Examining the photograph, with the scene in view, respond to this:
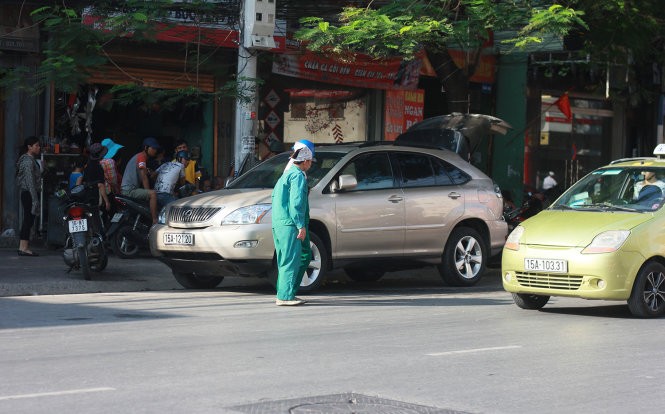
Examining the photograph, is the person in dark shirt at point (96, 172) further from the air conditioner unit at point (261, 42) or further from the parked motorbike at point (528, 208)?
the parked motorbike at point (528, 208)

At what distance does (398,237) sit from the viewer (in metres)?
14.0

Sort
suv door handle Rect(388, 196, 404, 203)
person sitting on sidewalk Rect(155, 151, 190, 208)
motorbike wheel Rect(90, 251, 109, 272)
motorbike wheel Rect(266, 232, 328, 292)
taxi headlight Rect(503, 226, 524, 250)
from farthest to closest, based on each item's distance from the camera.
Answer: person sitting on sidewalk Rect(155, 151, 190, 208) → motorbike wheel Rect(90, 251, 109, 272) → suv door handle Rect(388, 196, 404, 203) → motorbike wheel Rect(266, 232, 328, 292) → taxi headlight Rect(503, 226, 524, 250)

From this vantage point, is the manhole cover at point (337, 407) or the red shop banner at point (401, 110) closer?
the manhole cover at point (337, 407)

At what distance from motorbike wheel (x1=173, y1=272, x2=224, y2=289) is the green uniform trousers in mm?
2293

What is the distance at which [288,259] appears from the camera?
38.9 feet

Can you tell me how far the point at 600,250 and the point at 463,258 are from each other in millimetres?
3928

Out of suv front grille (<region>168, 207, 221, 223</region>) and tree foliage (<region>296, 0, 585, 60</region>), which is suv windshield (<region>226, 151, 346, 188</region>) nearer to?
suv front grille (<region>168, 207, 221, 223</region>)

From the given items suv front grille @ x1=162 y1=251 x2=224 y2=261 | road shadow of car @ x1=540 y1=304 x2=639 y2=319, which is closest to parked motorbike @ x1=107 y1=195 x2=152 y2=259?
suv front grille @ x1=162 y1=251 x2=224 y2=261

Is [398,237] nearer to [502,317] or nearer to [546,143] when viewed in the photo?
[502,317]

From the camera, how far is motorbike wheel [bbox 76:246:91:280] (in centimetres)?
1376

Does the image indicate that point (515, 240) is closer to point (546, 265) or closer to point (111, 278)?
point (546, 265)

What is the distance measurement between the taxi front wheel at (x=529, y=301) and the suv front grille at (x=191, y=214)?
3.56 m

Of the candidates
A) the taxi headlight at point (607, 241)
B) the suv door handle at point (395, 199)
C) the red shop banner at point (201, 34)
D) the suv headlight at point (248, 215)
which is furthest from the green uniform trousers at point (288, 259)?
the red shop banner at point (201, 34)

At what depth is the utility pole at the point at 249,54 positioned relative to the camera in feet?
50.5
